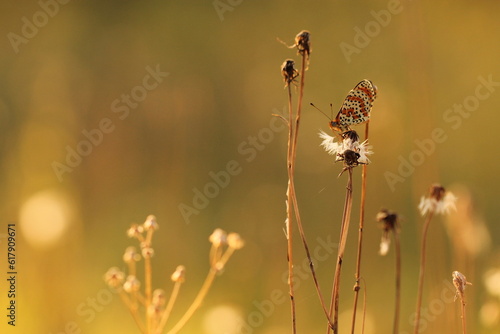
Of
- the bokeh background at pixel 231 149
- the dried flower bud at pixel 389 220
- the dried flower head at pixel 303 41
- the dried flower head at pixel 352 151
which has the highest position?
the bokeh background at pixel 231 149

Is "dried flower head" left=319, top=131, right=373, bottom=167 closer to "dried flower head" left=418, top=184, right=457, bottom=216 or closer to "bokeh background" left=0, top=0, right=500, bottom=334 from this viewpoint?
"dried flower head" left=418, top=184, right=457, bottom=216

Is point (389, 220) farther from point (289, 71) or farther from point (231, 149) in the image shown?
point (231, 149)

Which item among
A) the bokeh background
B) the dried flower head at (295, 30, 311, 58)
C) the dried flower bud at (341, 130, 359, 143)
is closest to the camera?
the dried flower head at (295, 30, 311, 58)

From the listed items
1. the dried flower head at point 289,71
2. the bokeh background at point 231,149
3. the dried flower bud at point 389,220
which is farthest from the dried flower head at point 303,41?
the bokeh background at point 231,149

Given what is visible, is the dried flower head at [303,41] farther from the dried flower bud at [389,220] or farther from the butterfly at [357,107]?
the dried flower bud at [389,220]

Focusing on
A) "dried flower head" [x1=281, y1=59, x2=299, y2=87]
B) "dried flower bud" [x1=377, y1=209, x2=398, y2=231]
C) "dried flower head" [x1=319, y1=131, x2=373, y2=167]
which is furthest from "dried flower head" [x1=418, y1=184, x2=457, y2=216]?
"dried flower head" [x1=281, y1=59, x2=299, y2=87]

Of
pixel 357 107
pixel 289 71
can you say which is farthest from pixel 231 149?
pixel 289 71
